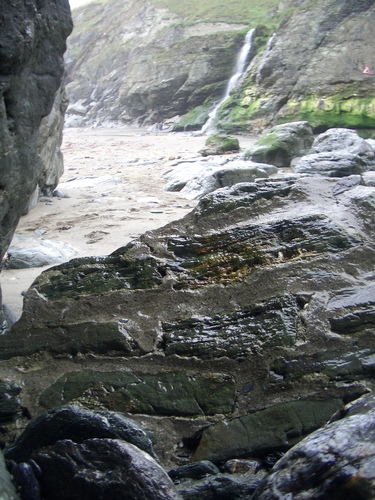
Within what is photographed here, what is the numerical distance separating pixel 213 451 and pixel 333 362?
72 cm

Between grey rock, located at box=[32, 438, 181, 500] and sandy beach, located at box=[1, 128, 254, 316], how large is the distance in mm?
1852

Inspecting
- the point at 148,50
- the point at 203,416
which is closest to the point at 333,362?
the point at 203,416

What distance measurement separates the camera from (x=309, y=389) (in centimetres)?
261

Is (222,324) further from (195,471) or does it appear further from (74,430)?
(74,430)

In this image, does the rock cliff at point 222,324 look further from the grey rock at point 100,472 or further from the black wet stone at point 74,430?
the grey rock at point 100,472

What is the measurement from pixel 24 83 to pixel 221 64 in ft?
90.2

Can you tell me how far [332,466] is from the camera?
1.75 meters

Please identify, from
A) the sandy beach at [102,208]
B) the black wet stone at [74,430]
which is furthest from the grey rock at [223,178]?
the black wet stone at [74,430]

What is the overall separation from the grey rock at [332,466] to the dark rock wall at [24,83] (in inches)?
88.5

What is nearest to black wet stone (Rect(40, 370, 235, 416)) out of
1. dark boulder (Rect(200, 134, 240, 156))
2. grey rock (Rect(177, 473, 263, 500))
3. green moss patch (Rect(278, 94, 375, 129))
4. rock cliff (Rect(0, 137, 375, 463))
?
rock cliff (Rect(0, 137, 375, 463))

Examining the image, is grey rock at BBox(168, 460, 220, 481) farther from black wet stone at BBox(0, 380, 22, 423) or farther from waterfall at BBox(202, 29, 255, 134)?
waterfall at BBox(202, 29, 255, 134)

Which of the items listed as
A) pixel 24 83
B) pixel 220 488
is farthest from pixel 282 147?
pixel 220 488

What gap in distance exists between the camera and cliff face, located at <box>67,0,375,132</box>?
19.4 metres

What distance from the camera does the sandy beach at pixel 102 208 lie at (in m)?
5.82
